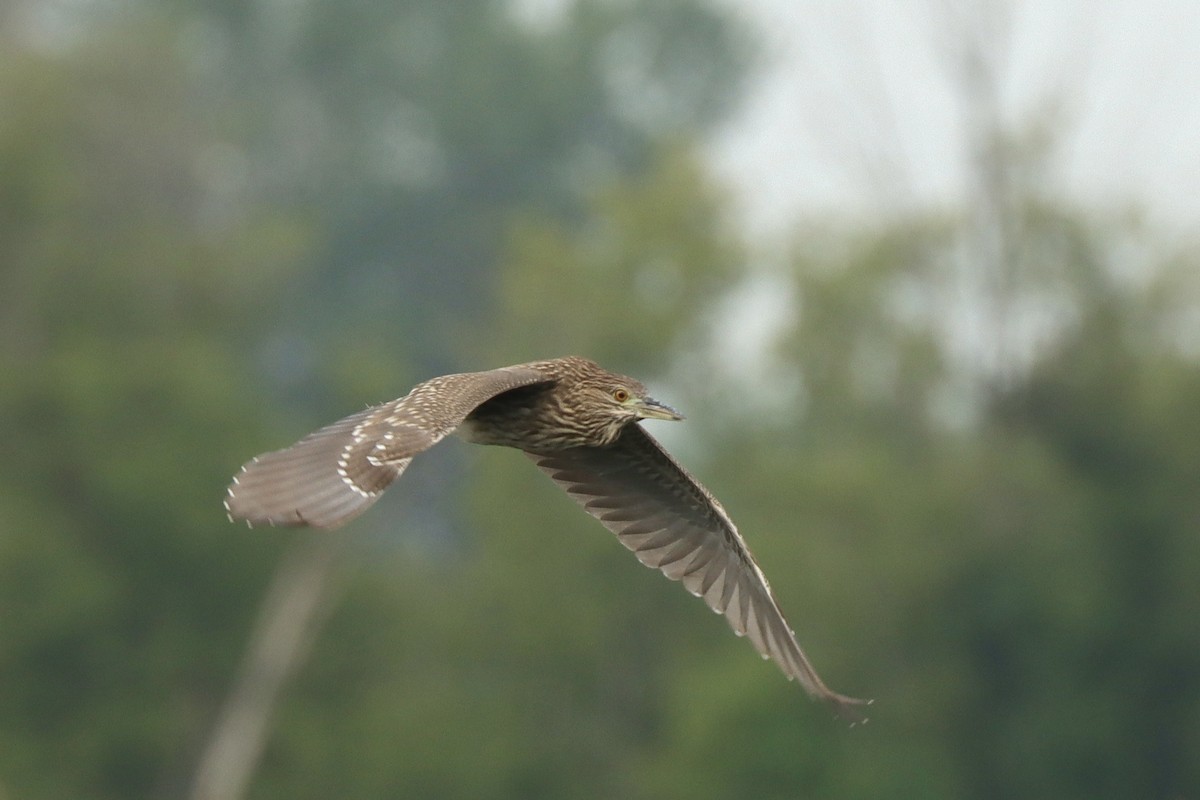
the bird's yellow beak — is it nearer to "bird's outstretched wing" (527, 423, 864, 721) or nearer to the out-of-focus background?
"bird's outstretched wing" (527, 423, 864, 721)

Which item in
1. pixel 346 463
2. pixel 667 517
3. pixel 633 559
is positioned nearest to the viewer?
pixel 346 463

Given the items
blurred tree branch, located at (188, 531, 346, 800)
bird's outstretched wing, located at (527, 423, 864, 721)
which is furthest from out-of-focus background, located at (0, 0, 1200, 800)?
bird's outstretched wing, located at (527, 423, 864, 721)

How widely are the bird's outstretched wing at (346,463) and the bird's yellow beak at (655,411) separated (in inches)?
67.4

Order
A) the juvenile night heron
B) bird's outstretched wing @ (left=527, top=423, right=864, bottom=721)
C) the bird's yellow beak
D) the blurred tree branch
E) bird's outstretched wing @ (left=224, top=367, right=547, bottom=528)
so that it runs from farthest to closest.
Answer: the blurred tree branch, bird's outstretched wing @ (left=527, top=423, right=864, bottom=721), the bird's yellow beak, the juvenile night heron, bird's outstretched wing @ (left=224, top=367, right=547, bottom=528)

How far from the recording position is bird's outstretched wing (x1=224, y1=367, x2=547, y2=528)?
1121 cm

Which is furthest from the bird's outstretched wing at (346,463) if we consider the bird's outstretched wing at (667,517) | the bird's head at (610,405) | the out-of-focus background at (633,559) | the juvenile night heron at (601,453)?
the out-of-focus background at (633,559)

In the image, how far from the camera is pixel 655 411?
48.6 feet

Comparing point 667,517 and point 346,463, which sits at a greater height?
point 667,517

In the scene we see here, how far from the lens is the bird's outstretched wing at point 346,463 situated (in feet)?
36.8

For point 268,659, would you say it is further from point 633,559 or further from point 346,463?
point 346,463

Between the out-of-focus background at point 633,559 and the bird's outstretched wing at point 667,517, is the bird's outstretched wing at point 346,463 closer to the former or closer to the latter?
the bird's outstretched wing at point 667,517

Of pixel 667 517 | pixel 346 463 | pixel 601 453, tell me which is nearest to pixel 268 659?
pixel 667 517

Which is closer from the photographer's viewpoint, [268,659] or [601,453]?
[601,453]

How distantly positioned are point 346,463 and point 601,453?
3.98 meters
